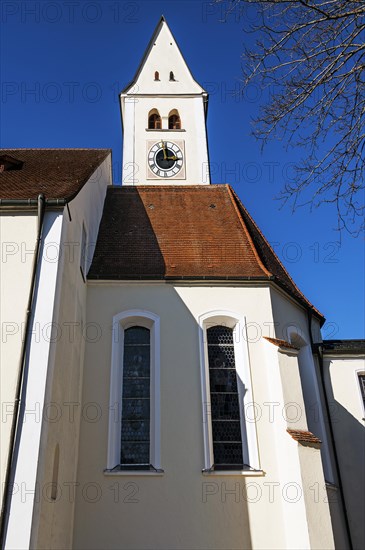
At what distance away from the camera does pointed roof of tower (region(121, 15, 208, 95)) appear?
75.0ft

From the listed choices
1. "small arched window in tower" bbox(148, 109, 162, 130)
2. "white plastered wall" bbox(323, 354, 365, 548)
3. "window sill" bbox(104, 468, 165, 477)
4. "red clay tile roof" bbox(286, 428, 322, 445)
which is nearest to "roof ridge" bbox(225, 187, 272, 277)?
"white plastered wall" bbox(323, 354, 365, 548)

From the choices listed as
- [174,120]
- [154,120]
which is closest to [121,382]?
[154,120]

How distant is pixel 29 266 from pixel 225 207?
319 inches

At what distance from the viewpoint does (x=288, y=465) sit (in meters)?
9.26

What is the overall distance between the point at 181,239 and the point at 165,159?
800 cm

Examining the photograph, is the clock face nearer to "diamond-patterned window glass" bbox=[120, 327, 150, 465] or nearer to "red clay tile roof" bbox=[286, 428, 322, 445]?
"diamond-patterned window glass" bbox=[120, 327, 150, 465]

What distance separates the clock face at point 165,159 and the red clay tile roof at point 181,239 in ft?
11.9

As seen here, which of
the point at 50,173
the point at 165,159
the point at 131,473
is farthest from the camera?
the point at 165,159

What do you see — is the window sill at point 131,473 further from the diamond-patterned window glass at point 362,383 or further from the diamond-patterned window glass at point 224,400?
the diamond-patterned window glass at point 362,383

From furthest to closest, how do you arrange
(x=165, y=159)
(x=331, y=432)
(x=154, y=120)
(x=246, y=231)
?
(x=154, y=120)
(x=165, y=159)
(x=246, y=231)
(x=331, y=432)

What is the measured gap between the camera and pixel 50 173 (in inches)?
459

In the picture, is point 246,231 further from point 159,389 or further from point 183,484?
point 183,484

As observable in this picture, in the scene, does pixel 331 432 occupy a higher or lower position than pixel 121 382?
lower

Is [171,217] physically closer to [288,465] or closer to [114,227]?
[114,227]
